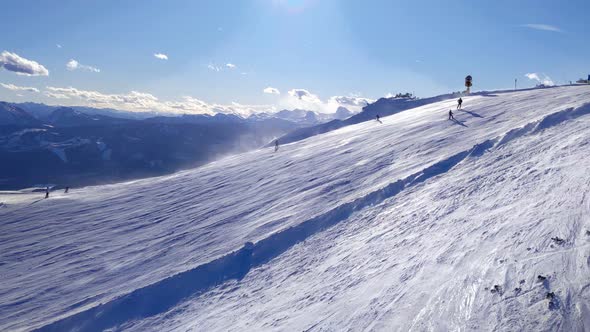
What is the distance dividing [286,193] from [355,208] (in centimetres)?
753

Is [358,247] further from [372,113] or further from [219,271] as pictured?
[372,113]

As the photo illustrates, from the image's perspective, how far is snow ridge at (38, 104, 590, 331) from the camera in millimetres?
15898

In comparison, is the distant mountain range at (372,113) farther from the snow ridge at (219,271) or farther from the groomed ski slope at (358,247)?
the snow ridge at (219,271)

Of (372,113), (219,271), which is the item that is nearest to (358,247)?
(219,271)

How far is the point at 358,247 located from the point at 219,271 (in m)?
6.59

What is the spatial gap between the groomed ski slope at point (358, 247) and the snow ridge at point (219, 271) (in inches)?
3.0

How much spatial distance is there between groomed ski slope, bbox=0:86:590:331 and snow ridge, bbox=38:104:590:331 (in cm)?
8

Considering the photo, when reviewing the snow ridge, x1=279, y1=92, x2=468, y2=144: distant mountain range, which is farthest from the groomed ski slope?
x1=279, y1=92, x2=468, y2=144: distant mountain range

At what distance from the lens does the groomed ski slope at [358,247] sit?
10.5 meters

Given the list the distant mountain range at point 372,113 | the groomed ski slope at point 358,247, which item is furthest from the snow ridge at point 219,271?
the distant mountain range at point 372,113

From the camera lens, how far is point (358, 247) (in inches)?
626

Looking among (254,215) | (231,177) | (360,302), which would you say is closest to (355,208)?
(254,215)

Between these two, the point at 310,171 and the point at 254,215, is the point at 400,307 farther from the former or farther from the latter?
the point at 310,171

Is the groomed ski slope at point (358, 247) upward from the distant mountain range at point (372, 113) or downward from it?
downward
